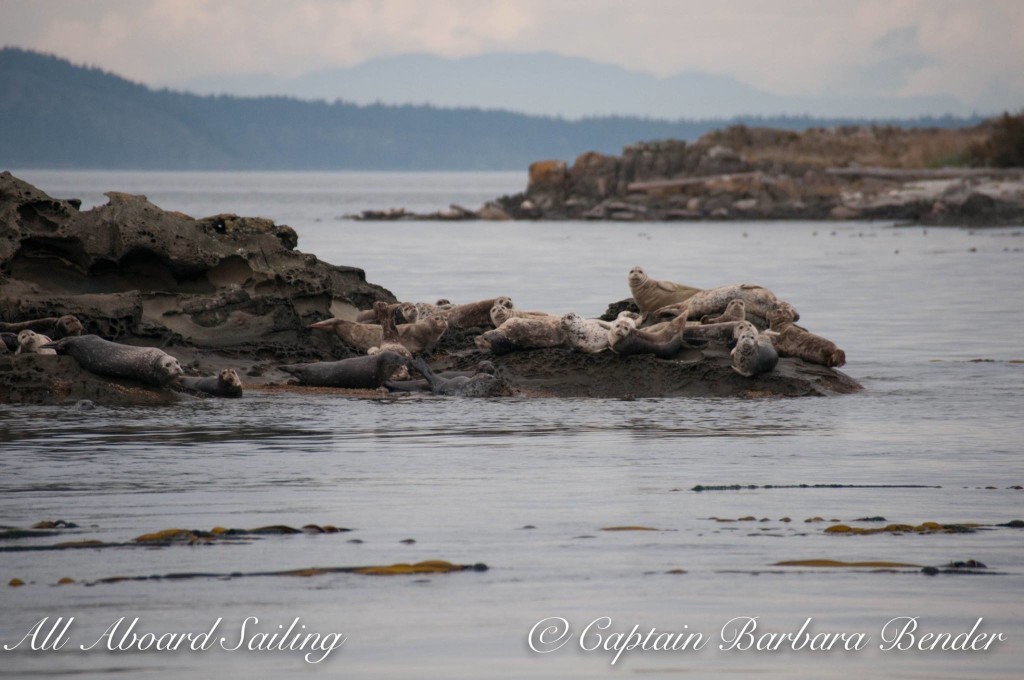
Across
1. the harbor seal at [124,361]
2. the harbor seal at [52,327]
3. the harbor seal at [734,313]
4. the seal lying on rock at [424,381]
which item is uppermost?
the harbor seal at [734,313]

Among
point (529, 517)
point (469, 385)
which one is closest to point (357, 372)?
point (469, 385)

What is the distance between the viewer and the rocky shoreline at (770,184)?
195 ft

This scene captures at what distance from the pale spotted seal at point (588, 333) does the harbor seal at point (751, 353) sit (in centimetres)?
128

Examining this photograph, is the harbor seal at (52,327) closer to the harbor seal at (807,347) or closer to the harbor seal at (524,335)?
the harbor seal at (524,335)

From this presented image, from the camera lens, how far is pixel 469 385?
1431cm

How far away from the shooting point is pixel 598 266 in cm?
3819

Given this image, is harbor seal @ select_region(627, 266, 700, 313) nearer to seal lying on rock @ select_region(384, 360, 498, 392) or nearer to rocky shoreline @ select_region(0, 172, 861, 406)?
rocky shoreline @ select_region(0, 172, 861, 406)

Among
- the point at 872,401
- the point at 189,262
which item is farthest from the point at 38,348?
the point at 872,401

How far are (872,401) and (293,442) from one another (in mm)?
5719

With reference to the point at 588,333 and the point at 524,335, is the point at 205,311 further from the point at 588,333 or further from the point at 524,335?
the point at 588,333

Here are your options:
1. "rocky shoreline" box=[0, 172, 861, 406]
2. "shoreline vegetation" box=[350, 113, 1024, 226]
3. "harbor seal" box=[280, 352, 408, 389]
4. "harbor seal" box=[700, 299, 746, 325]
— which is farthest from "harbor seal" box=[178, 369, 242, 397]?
"shoreline vegetation" box=[350, 113, 1024, 226]

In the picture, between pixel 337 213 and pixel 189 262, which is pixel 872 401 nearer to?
pixel 189 262

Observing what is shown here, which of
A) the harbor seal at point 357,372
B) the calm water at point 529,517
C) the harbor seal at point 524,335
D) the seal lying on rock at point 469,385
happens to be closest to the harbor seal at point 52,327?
the calm water at point 529,517

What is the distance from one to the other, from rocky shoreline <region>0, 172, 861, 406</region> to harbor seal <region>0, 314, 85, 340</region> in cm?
36
